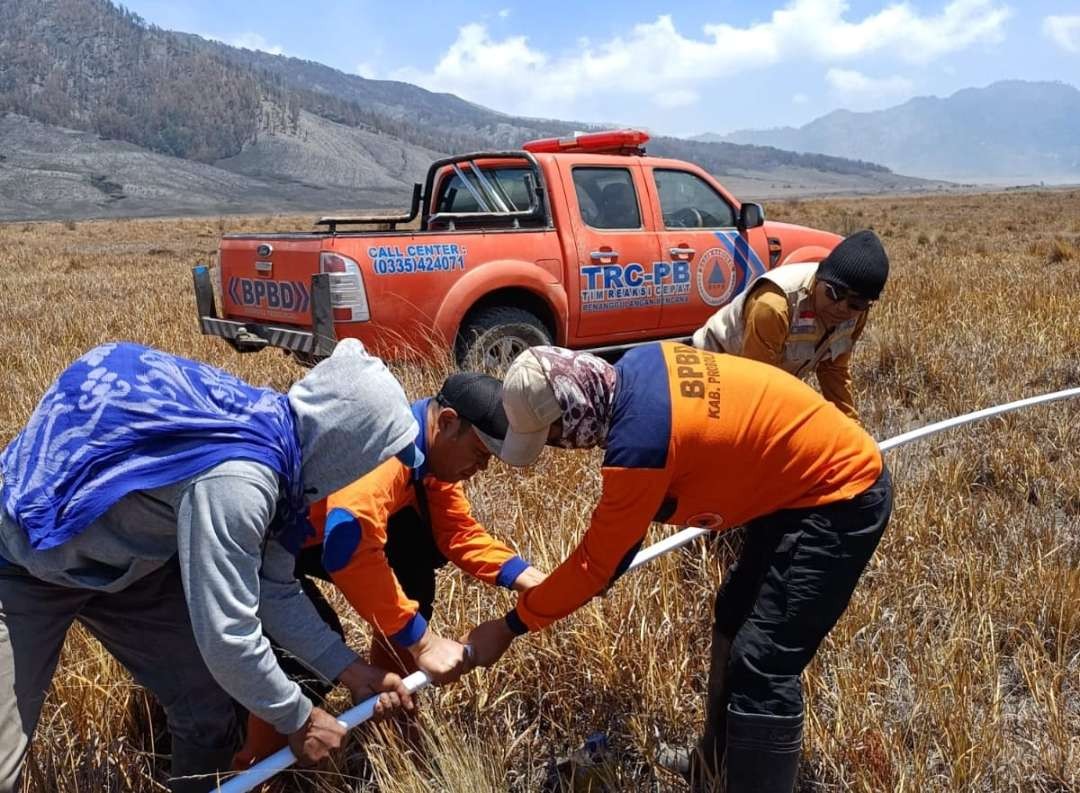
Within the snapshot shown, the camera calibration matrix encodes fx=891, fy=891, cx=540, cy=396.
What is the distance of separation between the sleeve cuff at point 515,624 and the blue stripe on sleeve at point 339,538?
17.8 inches

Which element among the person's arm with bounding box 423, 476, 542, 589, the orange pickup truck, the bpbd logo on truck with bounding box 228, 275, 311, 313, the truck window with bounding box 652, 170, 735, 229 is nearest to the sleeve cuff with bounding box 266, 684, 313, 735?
the person's arm with bounding box 423, 476, 542, 589

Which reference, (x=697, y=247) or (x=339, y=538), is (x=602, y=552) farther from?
(x=697, y=247)

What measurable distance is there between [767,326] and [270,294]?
3.81 m

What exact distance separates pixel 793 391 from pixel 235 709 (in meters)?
1.74

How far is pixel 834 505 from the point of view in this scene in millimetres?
2320

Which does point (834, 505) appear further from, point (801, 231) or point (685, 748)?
point (801, 231)

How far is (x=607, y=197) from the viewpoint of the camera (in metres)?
7.09

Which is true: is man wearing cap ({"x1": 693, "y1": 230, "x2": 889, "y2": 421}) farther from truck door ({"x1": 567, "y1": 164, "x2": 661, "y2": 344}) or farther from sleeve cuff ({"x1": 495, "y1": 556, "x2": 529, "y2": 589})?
truck door ({"x1": 567, "y1": 164, "x2": 661, "y2": 344})

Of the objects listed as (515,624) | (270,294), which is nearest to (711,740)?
(515,624)

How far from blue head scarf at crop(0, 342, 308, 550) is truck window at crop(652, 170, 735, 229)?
573cm

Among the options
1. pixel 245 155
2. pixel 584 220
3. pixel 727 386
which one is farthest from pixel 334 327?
pixel 245 155

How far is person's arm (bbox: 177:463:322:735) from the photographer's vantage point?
1805mm

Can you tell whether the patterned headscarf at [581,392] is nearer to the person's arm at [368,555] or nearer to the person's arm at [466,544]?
the person's arm at [368,555]

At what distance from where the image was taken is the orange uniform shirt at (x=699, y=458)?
2.10 meters
